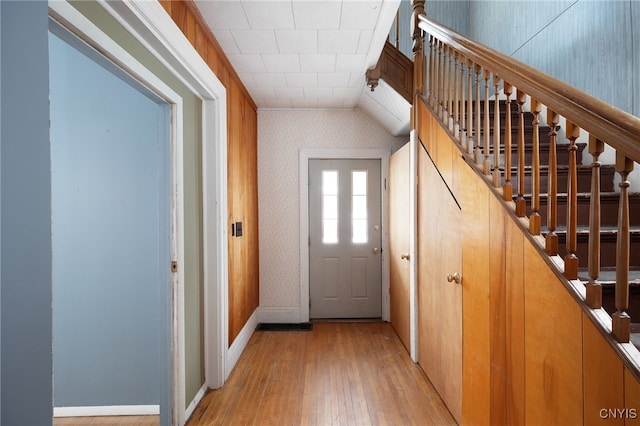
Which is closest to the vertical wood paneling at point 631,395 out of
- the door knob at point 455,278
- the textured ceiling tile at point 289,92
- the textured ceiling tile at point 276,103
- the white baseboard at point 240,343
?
the door knob at point 455,278

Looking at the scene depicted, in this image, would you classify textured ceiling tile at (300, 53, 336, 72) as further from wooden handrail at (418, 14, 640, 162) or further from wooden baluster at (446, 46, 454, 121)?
wooden handrail at (418, 14, 640, 162)

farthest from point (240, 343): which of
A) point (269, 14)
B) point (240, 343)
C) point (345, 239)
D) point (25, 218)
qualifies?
point (25, 218)

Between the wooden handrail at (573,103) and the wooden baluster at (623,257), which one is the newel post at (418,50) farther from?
the wooden baluster at (623,257)

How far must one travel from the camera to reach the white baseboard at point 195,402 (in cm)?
228

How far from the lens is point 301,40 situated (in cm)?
Answer: 257

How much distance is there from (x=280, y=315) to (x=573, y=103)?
369cm

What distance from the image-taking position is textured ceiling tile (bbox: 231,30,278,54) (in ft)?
8.03

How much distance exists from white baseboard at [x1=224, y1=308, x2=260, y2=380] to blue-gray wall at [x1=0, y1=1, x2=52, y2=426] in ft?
7.47

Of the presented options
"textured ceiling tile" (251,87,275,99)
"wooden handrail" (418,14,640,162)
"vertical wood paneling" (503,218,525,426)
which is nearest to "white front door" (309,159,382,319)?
"textured ceiling tile" (251,87,275,99)

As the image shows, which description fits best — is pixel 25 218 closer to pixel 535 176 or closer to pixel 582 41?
pixel 535 176

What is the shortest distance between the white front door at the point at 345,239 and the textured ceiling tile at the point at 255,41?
69.6 inches

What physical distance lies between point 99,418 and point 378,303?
9.48 feet

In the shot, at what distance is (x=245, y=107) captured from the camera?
12.1 feet

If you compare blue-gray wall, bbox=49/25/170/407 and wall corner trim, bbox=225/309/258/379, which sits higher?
blue-gray wall, bbox=49/25/170/407
